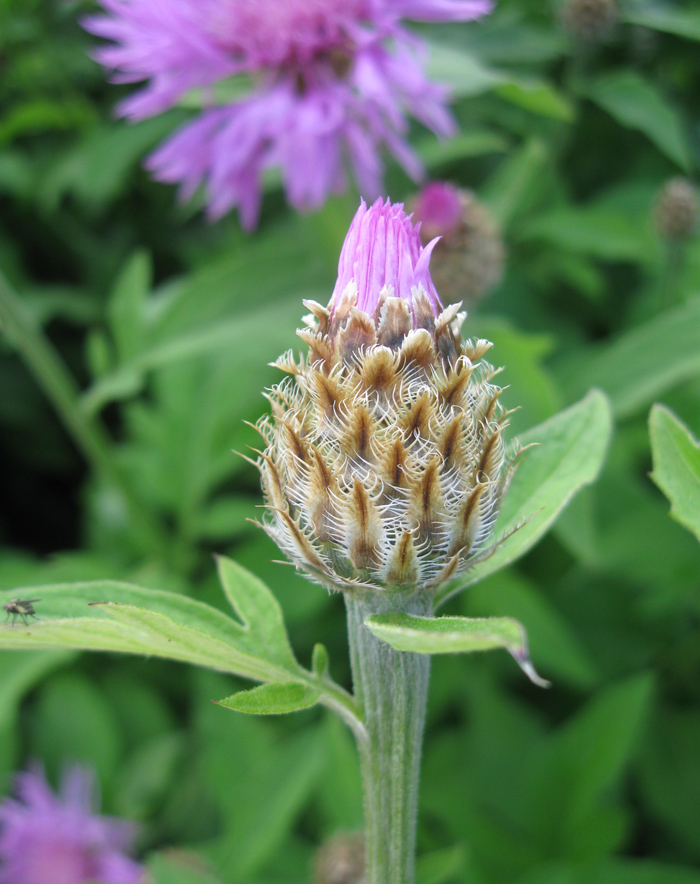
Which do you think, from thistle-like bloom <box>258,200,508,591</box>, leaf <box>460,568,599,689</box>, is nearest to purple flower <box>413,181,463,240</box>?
leaf <box>460,568,599,689</box>

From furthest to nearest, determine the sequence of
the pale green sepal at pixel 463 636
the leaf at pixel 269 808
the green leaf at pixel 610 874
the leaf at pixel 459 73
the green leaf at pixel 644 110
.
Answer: the green leaf at pixel 644 110 → the leaf at pixel 459 73 → the leaf at pixel 269 808 → the green leaf at pixel 610 874 → the pale green sepal at pixel 463 636

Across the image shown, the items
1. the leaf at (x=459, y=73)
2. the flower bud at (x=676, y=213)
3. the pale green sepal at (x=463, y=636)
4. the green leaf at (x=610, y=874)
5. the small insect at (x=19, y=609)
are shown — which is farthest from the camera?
the flower bud at (x=676, y=213)

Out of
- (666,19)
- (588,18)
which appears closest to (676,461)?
(666,19)

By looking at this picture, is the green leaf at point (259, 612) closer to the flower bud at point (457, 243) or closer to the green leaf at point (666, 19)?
the flower bud at point (457, 243)

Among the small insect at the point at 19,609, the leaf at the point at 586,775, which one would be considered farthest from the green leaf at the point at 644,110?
the small insect at the point at 19,609

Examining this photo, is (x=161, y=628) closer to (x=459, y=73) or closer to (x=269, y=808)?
(x=269, y=808)
